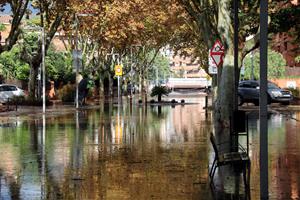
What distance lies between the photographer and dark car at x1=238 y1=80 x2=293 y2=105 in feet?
158

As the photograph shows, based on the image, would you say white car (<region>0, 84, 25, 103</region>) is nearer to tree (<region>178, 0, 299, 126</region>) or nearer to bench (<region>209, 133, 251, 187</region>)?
tree (<region>178, 0, 299, 126</region>)

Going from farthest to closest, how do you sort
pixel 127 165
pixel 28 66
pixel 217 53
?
pixel 28 66 → pixel 217 53 → pixel 127 165

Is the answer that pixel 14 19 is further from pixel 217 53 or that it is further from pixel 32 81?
pixel 217 53

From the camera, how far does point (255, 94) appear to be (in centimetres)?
4822

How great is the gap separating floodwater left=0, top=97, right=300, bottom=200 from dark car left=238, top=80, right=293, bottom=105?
76.8 ft

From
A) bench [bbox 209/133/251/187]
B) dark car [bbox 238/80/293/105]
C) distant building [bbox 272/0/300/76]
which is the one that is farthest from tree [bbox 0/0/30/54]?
distant building [bbox 272/0/300/76]

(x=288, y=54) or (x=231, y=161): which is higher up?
(x=288, y=54)

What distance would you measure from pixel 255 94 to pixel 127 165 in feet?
113

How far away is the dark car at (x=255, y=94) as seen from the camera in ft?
158

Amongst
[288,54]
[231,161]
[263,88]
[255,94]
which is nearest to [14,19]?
[255,94]

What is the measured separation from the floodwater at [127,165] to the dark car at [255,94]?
23.4m

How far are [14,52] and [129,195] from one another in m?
65.2

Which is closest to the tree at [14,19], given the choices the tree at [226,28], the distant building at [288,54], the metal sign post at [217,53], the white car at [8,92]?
the tree at [226,28]

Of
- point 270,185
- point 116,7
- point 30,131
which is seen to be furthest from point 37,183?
point 116,7
